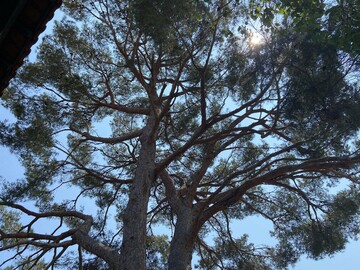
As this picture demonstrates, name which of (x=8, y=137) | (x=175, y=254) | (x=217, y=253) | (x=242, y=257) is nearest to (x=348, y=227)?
(x=242, y=257)

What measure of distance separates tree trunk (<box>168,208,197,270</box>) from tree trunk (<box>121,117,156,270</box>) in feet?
1.64

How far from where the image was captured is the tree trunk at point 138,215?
405cm

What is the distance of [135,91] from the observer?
7.86 metres

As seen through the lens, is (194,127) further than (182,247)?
Yes

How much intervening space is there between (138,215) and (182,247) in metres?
0.71

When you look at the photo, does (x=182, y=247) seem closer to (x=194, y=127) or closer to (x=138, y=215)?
(x=138, y=215)

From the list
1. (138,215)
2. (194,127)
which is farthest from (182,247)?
(194,127)

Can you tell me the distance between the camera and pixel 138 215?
455cm

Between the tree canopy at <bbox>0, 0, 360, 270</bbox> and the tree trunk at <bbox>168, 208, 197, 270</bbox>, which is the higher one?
the tree canopy at <bbox>0, 0, 360, 270</bbox>

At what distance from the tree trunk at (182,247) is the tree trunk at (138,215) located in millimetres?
500

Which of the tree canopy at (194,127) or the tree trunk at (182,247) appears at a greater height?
the tree canopy at (194,127)

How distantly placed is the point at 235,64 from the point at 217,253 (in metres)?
3.52

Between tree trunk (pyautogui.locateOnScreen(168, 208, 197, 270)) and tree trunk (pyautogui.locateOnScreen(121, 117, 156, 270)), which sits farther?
tree trunk (pyautogui.locateOnScreen(168, 208, 197, 270))

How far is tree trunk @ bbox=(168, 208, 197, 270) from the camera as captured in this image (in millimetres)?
4512
